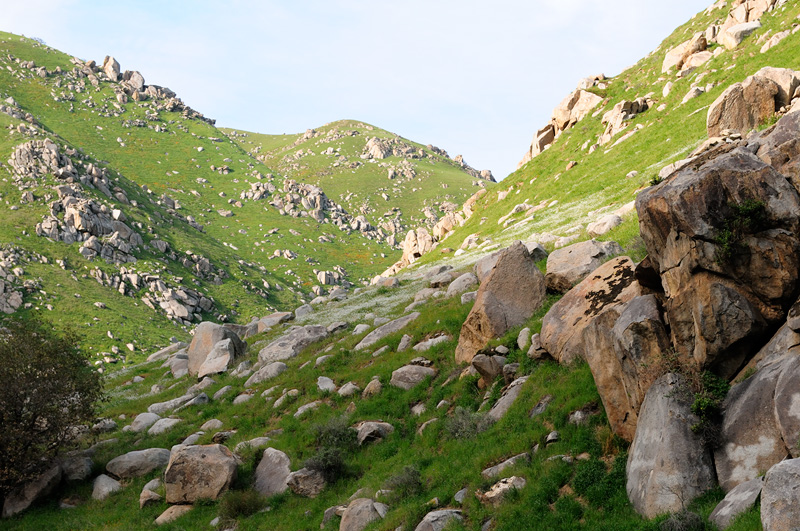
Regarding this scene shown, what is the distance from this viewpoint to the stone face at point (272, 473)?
20.8 meters

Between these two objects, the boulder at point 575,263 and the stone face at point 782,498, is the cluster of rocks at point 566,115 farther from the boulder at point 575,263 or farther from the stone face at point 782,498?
the stone face at point 782,498

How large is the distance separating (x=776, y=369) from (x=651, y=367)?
2560mm

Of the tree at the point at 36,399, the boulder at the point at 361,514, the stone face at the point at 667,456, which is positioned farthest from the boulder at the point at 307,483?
the tree at the point at 36,399

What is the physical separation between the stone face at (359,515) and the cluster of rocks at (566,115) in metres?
68.6

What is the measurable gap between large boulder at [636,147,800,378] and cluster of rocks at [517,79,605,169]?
65.9 meters

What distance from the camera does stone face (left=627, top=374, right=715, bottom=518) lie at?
33.5ft

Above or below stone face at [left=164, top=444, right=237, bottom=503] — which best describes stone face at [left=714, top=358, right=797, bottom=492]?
above

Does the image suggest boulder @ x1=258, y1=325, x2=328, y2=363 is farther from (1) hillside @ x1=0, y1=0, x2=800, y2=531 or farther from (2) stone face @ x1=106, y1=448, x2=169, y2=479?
(2) stone face @ x1=106, y1=448, x2=169, y2=479

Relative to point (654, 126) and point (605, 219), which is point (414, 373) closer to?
point (605, 219)

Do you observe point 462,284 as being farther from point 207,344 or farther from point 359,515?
point 207,344

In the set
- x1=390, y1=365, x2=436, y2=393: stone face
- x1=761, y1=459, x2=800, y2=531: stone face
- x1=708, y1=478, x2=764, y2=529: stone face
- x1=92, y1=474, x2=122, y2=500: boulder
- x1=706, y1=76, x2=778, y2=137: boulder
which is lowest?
x1=92, y1=474, x2=122, y2=500: boulder

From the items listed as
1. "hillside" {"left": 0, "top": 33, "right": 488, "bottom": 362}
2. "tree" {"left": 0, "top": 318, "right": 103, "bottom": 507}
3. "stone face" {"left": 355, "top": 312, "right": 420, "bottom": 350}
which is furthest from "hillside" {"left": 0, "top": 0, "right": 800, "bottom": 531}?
"hillside" {"left": 0, "top": 33, "right": 488, "bottom": 362}

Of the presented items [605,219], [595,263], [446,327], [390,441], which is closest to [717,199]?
[595,263]

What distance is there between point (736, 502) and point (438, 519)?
706cm
